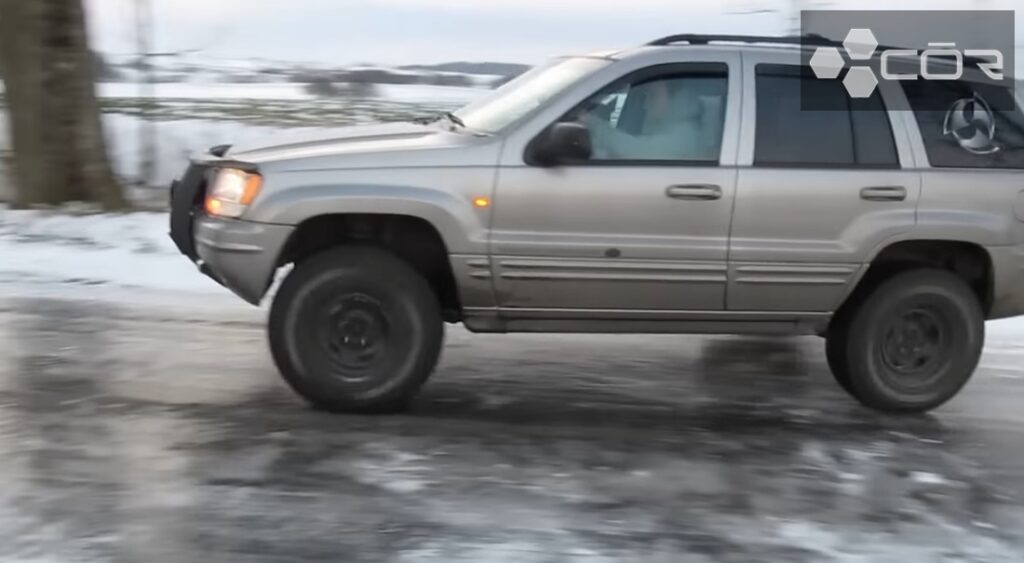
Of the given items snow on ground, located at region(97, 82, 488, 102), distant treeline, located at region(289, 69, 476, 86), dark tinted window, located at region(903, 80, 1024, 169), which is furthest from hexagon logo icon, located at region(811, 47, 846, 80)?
distant treeline, located at region(289, 69, 476, 86)

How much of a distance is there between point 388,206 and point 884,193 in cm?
258

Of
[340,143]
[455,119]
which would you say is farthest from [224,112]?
[340,143]

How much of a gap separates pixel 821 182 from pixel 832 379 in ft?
5.56

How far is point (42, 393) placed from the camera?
599 centimetres

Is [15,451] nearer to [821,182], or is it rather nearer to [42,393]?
[42,393]

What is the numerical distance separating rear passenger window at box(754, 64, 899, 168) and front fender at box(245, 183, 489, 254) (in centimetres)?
156

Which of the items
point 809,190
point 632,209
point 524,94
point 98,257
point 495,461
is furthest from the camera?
point 98,257

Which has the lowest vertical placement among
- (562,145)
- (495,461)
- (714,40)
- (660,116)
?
(495,461)

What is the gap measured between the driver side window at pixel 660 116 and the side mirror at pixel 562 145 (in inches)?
6.2

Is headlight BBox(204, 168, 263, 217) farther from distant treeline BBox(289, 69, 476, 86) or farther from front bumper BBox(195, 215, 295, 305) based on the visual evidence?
distant treeline BBox(289, 69, 476, 86)

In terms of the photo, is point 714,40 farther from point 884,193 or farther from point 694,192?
point 884,193

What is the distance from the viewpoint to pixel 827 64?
6172 mm

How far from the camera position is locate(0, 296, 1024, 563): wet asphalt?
4.40 m

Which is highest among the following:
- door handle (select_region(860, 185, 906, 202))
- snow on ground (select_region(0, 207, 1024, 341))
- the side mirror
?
the side mirror
